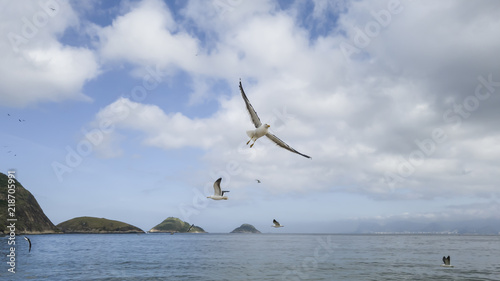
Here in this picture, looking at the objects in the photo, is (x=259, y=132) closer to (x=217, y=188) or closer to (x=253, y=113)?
(x=253, y=113)

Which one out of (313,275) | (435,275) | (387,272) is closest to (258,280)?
(313,275)

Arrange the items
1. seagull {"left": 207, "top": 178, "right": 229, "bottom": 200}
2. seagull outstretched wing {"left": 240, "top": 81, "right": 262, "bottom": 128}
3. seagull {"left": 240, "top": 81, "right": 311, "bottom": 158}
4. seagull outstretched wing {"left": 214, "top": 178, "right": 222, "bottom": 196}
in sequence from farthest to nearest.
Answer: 1. seagull outstretched wing {"left": 214, "top": 178, "right": 222, "bottom": 196}
2. seagull {"left": 207, "top": 178, "right": 229, "bottom": 200}
3. seagull {"left": 240, "top": 81, "right": 311, "bottom": 158}
4. seagull outstretched wing {"left": 240, "top": 81, "right": 262, "bottom": 128}

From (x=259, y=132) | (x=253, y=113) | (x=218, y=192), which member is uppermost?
(x=253, y=113)

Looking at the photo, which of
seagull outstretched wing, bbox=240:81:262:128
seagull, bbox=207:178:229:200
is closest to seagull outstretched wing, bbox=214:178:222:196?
seagull, bbox=207:178:229:200

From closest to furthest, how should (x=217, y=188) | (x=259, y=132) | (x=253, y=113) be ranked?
(x=253, y=113) → (x=259, y=132) → (x=217, y=188)

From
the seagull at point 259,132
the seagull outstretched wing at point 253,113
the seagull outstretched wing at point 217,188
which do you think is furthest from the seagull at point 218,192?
the seagull outstretched wing at point 253,113

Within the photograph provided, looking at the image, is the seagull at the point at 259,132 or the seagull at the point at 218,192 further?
the seagull at the point at 218,192

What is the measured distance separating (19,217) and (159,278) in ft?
620

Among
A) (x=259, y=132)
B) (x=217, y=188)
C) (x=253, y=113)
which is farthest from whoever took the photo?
(x=217, y=188)

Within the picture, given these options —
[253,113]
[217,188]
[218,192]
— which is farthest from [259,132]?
[218,192]

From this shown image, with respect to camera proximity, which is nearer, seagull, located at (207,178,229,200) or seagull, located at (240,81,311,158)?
seagull, located at (240,81,311,158)

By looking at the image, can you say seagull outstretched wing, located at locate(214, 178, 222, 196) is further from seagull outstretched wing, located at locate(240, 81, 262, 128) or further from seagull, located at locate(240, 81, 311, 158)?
seagull outstretched wing, located at locate(240, 81, 262, 128)

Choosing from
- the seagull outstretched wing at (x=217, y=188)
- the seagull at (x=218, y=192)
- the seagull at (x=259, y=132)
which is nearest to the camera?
the seagull at (x=259, y=132)

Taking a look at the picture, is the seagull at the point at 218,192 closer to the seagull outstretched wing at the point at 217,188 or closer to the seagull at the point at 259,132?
the seagull outstretched wing at the point at 217,188
